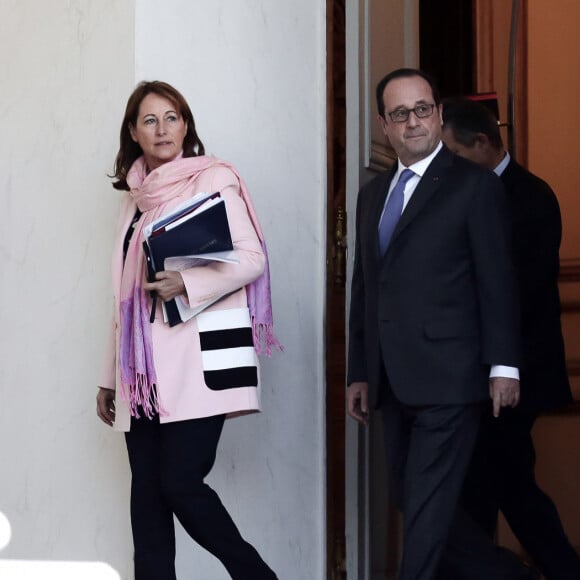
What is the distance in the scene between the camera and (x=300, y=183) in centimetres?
404

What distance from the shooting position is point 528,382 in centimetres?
361

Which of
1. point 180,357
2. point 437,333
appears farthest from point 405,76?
point 180,357

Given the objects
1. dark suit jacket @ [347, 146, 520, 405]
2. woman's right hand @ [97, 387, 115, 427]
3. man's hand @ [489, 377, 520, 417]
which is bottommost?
woman's right hand @ [97, 387, 115, 427]

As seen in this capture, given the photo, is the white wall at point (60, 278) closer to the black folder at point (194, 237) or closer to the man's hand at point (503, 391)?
the black folder at point (194, 237)

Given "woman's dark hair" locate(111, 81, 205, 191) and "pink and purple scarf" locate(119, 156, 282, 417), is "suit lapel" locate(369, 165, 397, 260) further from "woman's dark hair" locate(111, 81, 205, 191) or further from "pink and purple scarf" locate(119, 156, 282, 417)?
"woman's dark hair" locate(111, 81, 205, 191)

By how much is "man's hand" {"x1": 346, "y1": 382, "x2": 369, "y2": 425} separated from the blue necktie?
43 cm

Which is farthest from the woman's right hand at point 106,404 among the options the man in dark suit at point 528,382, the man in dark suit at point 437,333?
the man in dark suit at point 528,382

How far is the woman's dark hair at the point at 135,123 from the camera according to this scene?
328cm

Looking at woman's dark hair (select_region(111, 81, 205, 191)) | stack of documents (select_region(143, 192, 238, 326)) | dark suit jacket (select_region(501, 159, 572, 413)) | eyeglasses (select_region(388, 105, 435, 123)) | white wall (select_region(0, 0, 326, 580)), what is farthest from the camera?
white wall (select_region(0, 0, 326, 580))

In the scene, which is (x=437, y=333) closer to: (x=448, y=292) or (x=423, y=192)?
(x=448, y=292)

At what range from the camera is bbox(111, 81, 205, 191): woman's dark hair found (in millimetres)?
3281

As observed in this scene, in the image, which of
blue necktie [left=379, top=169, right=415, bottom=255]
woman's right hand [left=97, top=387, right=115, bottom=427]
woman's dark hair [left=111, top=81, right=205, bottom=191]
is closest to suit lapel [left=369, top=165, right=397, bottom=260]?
blue necktie [left=379, top=169, right=415, bottom=255]

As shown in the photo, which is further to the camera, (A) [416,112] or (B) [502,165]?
(B) [502,165]

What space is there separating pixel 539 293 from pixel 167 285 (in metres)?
1.30
